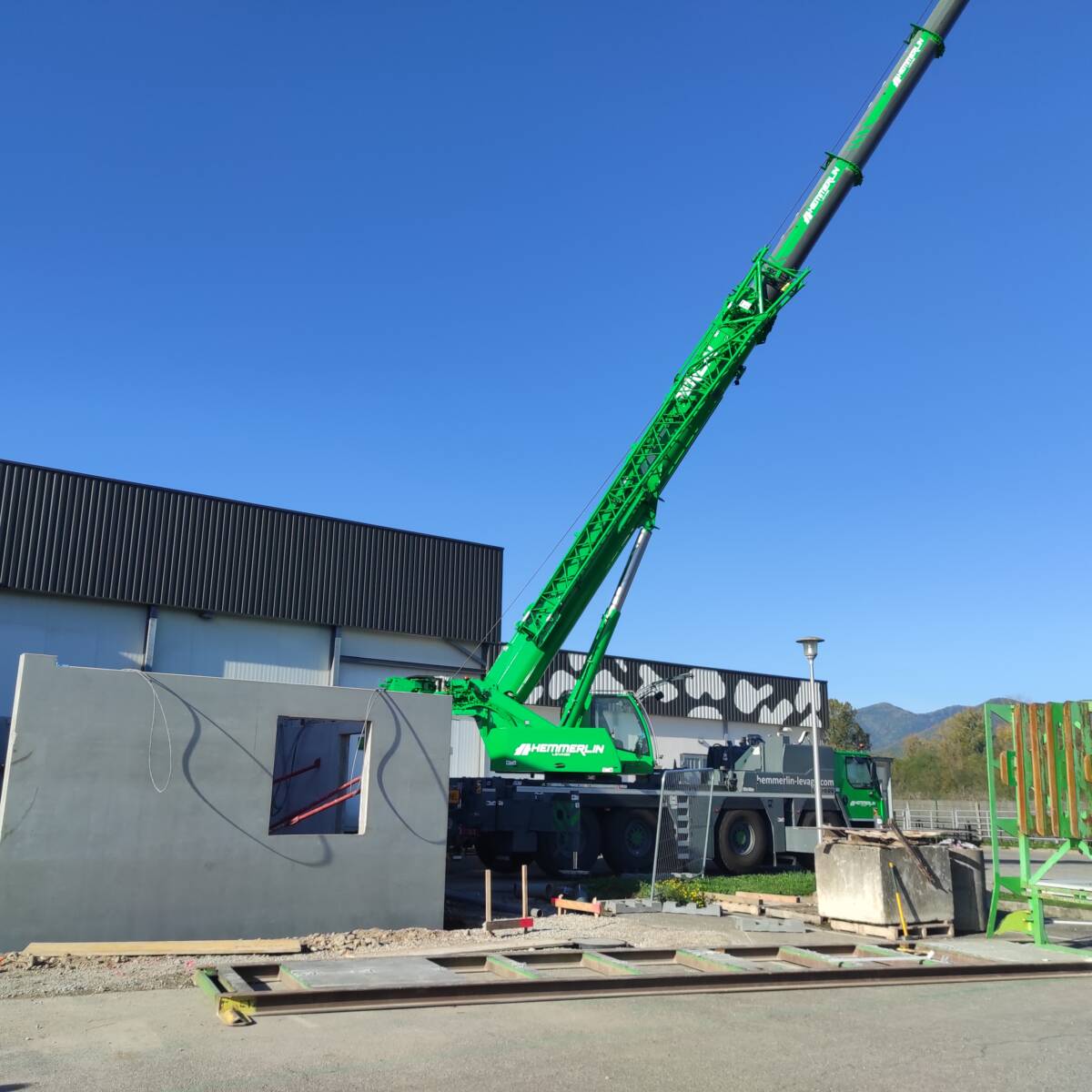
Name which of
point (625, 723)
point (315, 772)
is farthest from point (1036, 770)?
point (315, 772)

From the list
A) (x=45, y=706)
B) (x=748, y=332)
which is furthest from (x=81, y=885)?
(x=748, y=332)

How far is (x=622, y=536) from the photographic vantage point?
63.3ft

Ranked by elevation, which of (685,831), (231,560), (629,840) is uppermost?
(231,560)

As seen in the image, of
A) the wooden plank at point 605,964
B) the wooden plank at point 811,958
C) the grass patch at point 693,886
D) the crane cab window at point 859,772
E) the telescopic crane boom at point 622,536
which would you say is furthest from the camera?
the crane cab window at point 859,772

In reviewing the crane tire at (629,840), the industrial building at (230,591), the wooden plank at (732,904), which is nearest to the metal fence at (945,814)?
the industrial building at (230,591)

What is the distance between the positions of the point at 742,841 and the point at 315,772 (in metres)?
8.63

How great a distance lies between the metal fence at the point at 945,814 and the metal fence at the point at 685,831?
18026 millimetres

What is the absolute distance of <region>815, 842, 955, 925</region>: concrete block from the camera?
12.6 meters

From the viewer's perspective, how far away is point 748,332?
18.5m

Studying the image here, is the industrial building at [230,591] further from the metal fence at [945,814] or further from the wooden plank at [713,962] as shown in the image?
the metal fence at [945,814]

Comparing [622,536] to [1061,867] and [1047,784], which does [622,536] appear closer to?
[1047,784]

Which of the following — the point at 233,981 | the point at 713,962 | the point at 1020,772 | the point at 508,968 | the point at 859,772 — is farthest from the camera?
the point at 859,772

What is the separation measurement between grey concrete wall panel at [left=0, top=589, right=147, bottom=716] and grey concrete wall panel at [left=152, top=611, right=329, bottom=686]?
0.68 meters

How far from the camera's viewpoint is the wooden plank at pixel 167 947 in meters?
10.3
